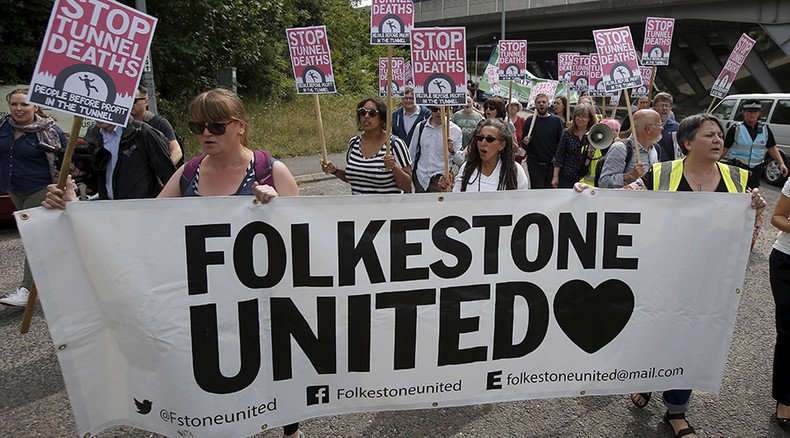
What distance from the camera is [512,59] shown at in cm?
987

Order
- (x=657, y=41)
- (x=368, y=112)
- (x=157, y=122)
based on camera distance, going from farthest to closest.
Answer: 1. (x=657, y=41)
2. (x=157, y=122)
3. (x=368, y=112)

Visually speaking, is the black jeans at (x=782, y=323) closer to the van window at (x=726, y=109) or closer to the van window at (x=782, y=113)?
the van window at (x=782, y=113)

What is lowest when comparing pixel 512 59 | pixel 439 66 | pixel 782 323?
pixel 782 323

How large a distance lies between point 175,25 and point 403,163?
13.3 meters

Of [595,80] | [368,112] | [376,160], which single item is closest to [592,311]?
[376,160]

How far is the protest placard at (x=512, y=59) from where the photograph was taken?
9805 millimetres

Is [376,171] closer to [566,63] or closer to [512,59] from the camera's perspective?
[512,59]

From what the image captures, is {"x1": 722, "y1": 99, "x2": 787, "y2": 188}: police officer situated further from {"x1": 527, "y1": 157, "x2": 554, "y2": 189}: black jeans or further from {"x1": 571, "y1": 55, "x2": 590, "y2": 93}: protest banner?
{"x1": 571, "y1": 55, "x2": 590, "y2": 93}: protest banner

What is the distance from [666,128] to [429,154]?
122 inches

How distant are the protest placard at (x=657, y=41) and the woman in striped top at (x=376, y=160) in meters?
4.18

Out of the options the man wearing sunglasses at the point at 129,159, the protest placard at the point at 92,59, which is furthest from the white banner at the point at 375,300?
the man wearing sunglasses at the point at 129,159

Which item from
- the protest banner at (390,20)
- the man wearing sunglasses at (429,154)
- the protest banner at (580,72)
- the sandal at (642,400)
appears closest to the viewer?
the sandal at (642,400)

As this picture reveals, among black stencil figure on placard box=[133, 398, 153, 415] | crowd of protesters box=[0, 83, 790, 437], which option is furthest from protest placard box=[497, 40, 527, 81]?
black stencil figure on placard box=[133, 398, 153, 415]

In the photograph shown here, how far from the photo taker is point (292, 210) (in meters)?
2.47
